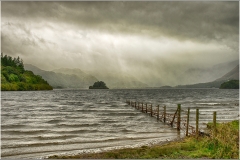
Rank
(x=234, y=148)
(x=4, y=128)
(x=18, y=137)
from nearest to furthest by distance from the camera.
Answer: (x=234, y=148), (x=18, y=137), (x=4, y=128)

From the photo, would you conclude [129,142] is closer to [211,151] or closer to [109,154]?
[109,154]

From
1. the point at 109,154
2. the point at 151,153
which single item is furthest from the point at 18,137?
the point at 151,153

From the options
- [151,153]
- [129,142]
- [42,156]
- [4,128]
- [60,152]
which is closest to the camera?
[151,153]

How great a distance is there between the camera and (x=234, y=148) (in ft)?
51.1

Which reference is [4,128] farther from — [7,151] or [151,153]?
[151,153]

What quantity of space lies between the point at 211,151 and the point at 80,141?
44.0 feet

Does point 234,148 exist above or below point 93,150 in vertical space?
above

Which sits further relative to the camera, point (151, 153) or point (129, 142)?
point (129, 142)

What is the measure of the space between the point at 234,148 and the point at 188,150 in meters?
3.03

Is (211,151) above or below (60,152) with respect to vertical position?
above

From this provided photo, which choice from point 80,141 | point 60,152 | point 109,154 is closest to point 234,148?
point 109,154

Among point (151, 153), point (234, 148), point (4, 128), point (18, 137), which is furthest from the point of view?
point (4, 128)

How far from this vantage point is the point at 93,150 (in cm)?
2023

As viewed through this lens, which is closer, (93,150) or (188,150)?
(188,150)
